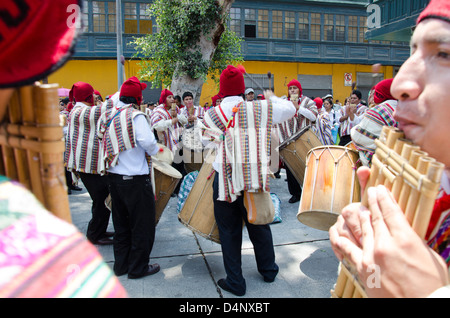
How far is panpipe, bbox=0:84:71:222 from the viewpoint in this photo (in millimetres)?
Result: 823

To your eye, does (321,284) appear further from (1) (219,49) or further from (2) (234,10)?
(2) (234,10)

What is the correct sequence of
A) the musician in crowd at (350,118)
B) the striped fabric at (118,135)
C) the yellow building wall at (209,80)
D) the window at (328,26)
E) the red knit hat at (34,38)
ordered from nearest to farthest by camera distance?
the red knit hat at (34,38) → the striped fabric at (118,135) → the musician in crowd at (350,118) → the yellow building wall at (209,80) → the window at (328,26)

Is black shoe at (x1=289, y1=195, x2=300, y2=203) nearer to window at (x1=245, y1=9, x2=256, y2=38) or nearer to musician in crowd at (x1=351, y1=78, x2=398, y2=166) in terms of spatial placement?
musician in crowd at (x1=351, y1=78, x2=398, y2=166)

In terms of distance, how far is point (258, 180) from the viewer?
3.07 metres

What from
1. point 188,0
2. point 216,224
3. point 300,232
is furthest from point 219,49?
point 216,224

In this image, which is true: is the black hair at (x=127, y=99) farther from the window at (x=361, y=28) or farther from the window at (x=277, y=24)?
the window at (x=361, y=28)

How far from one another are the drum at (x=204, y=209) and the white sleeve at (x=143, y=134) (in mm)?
640

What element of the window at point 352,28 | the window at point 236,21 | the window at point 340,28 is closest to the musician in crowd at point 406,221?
the window at point 236,21

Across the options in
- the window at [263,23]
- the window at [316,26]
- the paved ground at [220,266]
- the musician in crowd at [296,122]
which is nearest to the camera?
the paved ground at [220,266]

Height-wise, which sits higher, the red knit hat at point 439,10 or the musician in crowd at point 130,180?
the red knit hat at point 439,10

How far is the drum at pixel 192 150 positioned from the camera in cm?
690

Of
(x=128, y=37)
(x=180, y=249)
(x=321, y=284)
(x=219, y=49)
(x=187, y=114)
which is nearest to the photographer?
(x=321, y=284)

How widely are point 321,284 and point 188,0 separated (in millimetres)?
7474

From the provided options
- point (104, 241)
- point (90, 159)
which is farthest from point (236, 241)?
point (90, 159)
